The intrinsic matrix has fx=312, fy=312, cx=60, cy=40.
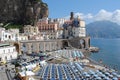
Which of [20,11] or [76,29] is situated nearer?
[20,11]

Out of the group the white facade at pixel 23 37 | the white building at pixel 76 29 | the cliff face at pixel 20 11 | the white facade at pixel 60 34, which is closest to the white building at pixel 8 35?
the white facade at pixel 23 37

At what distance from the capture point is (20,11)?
120000mm

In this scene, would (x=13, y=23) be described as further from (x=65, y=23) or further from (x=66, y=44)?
(x=65, y=23)

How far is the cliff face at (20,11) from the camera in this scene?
117938mm

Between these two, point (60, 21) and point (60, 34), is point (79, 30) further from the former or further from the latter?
point (60, 21)

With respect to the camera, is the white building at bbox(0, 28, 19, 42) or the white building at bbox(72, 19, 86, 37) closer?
the white building at bbox(0, 28, 19, 42)

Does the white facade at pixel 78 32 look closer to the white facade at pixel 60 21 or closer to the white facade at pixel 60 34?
the white facade at pixel 60 34

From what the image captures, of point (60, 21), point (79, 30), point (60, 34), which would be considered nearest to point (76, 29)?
point (79, 30)

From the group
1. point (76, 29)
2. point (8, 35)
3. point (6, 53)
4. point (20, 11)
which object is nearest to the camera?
point (6, 53)

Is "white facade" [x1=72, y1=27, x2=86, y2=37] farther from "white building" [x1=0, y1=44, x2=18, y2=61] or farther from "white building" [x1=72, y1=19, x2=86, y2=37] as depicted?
"white building" [x1=0, y1=44, x2=18, y2=61]

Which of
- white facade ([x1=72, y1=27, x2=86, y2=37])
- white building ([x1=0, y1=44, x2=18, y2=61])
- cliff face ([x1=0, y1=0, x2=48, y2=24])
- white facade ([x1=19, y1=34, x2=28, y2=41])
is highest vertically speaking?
cliff face ([x1=0, y1=0, x2=48, y2=24])

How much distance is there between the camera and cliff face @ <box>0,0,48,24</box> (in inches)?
4643

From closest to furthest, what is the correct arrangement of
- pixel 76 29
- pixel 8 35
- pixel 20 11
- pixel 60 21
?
pixel 8 35 < pixel 20 11 < pixel 76 29 < pixel 60 21

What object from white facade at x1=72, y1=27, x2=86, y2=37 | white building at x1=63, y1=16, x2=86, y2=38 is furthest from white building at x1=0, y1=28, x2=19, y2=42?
white building at x1=63, y1=16, x2=86, y2=38
